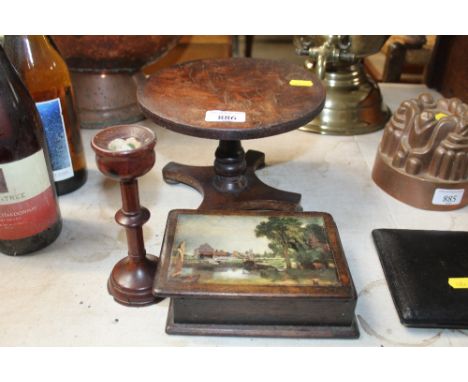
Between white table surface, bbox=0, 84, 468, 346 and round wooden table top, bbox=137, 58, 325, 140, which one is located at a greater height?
round wooden table top, bbox=137, 58, 325, 140

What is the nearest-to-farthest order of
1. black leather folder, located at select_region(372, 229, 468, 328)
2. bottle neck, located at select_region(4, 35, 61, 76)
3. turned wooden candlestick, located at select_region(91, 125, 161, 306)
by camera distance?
turned wooden candlestick, located at select_region(91, 125, 161, 306) < black leather folder, located at select_region(372, 229, 468, 328) < bottle neck, located at select_region(4, 35, 61, 76)

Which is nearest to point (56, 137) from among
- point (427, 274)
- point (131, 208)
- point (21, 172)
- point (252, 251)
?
point (21, 172)

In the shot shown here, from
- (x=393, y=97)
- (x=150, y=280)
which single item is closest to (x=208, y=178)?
(x=150, y=280)

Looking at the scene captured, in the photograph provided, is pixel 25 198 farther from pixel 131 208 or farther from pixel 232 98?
pixel 232 98

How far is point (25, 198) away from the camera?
2.31 ft

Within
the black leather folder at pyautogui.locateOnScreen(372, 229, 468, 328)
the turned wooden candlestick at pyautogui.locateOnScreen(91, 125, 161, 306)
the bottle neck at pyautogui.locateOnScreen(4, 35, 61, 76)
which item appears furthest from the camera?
the bottle neck at pyautogui.locateOnScreen(4, 35, 61, 76)

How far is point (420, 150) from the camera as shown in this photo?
876 millimetres

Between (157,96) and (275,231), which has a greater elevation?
(157,96)

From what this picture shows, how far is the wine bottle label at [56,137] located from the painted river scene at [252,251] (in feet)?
1.03

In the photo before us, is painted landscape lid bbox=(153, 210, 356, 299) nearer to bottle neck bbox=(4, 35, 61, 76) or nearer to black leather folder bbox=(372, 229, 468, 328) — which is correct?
black leather folder bbox=(372, 229, 468, 328)

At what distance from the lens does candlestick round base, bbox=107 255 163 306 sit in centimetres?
68

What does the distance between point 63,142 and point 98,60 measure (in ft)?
1.00

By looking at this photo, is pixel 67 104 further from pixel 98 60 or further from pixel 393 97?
pixel 393 97

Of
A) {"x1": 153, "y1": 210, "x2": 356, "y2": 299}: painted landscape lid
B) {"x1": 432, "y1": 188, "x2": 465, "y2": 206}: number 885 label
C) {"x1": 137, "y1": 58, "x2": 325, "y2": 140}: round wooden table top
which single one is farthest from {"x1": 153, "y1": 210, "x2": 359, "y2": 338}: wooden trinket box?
{"x1": 432, "y1": 188, "x2": 465, "y2": 206}: number 885 label
